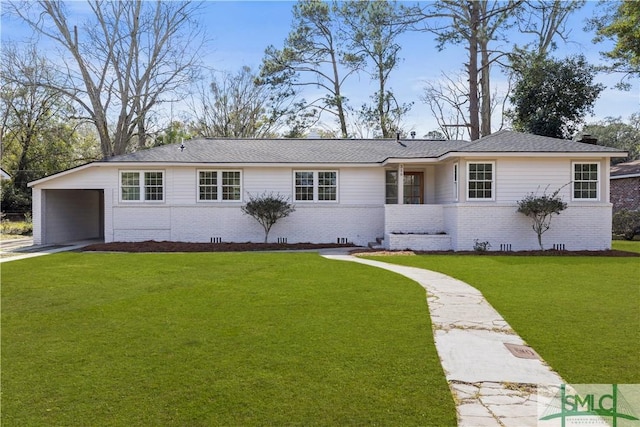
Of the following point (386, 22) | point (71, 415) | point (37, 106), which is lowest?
point (71, 415)

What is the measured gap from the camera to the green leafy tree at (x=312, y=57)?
32.0m

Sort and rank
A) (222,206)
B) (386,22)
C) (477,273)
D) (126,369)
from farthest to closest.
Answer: (386,22)
(222,206)
(477,273)
(126,369)

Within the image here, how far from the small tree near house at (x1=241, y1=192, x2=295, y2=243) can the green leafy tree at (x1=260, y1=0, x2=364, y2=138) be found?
57.6 ft

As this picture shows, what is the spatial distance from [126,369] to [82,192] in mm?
18830

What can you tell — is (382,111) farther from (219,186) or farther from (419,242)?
(419,242)

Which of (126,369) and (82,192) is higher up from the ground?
(82,192)

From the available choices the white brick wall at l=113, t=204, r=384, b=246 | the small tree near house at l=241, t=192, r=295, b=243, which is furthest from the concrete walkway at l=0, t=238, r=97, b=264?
the small tree near house at l=241, t=192, r=295, b=243

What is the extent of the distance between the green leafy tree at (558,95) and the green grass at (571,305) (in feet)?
45.7

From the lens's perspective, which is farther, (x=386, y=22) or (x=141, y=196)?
(x=386, y=22)

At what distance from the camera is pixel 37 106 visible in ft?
108

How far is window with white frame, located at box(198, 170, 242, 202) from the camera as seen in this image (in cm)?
1784

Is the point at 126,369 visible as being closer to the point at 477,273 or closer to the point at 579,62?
the point at 477,273

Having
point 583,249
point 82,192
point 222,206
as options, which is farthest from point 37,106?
point 583,249

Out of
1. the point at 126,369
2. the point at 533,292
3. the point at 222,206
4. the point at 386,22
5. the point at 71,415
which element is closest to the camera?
the point at 71,415
